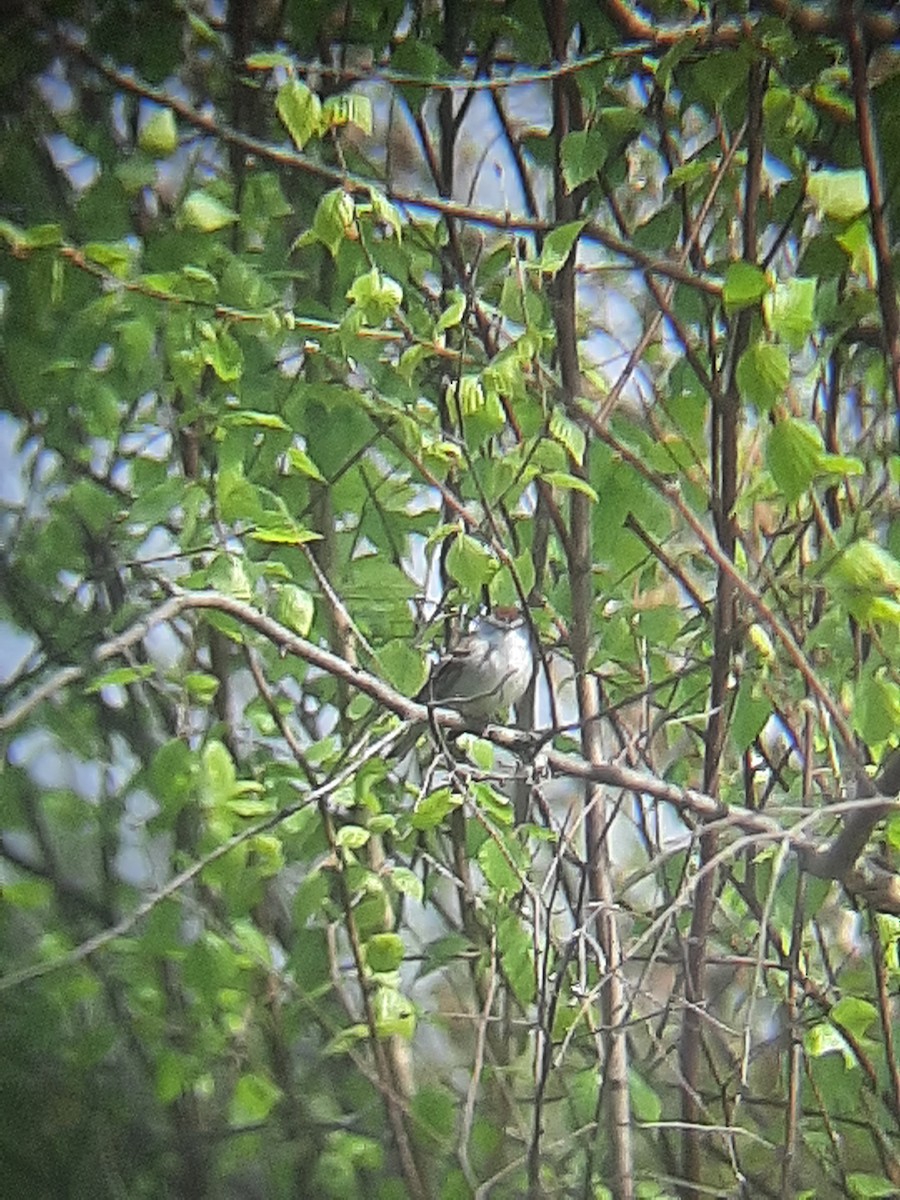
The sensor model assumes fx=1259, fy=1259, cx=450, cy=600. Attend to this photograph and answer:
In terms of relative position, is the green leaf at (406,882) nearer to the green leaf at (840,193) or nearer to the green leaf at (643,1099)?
the green leaf at (643,1099)

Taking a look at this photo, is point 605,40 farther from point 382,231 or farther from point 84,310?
point 84,310

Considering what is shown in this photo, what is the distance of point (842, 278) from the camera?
993 millimetres

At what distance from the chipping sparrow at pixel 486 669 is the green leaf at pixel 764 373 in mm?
268

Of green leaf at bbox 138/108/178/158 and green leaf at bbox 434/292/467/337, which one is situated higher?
green leaf at bbox 138/108/178/158

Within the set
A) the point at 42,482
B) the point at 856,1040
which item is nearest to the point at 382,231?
the point at 42,482

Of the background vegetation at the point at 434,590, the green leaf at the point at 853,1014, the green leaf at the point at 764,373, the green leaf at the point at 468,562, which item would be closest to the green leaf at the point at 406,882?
the background vegetation at the point at 434,590

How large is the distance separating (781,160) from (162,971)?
0.80 m

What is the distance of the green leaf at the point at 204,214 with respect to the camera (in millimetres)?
973

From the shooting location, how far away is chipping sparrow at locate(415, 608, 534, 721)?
983 mm

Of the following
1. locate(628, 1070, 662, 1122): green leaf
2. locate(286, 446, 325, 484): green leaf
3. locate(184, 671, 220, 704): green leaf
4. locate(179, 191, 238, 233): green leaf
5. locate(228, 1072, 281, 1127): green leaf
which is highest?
locate(179, 191, 238, 233): green leaf

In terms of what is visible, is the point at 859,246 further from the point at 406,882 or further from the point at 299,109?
the point at 406,882

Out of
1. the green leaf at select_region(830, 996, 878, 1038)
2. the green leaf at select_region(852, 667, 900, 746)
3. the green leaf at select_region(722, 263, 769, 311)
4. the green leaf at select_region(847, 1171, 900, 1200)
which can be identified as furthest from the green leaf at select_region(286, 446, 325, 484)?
the green leaf at select_region(847, 1171, 900, 1200)

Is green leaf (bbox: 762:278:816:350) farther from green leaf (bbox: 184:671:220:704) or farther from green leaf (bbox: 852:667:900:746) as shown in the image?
green leaf (bbox: 184:671:220:704)

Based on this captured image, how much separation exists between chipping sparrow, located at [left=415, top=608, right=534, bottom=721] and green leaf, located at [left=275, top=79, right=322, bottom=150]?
0.40 meters
